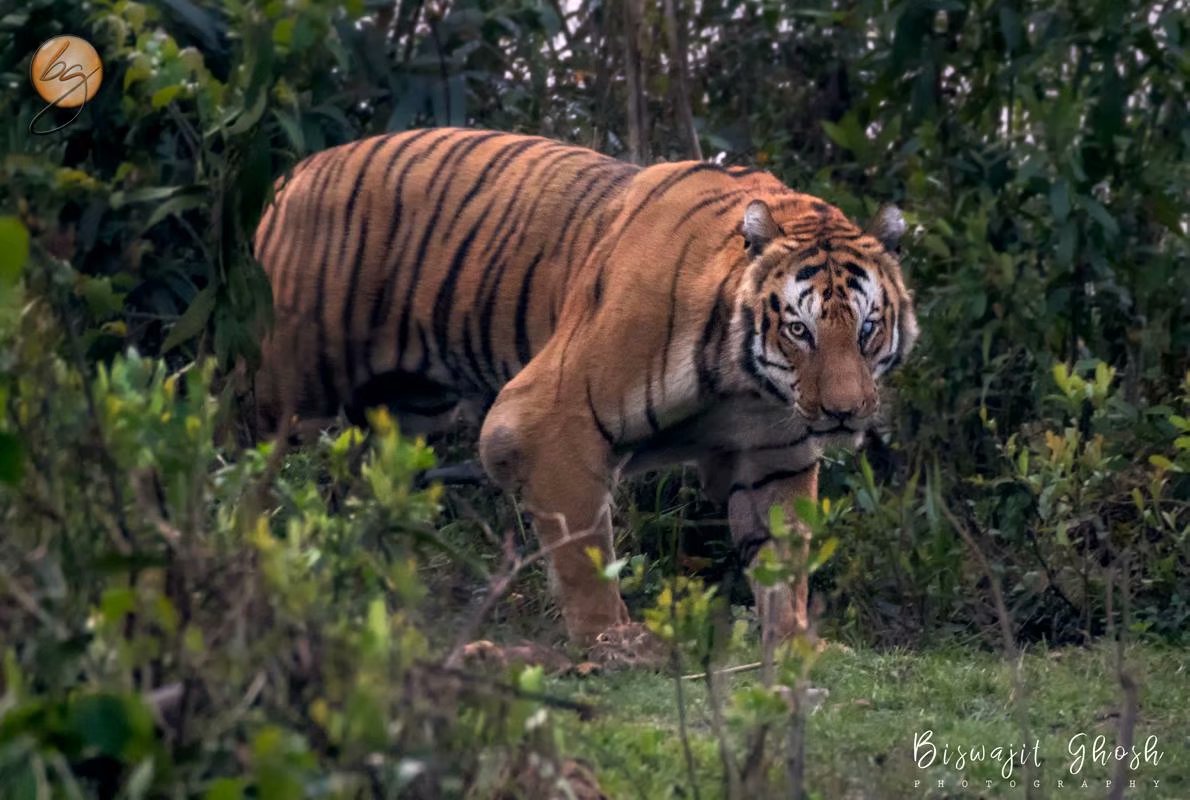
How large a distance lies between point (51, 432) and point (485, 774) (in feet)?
2.39

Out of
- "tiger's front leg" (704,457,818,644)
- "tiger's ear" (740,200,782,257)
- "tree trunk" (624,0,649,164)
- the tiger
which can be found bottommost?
"tiger's front leg" (704,457,818,644)

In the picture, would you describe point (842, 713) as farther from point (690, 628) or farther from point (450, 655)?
point (450, 655)

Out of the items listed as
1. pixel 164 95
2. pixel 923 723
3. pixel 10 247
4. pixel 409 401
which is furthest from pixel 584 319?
pixel 10 247

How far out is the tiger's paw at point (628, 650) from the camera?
4.64 meters

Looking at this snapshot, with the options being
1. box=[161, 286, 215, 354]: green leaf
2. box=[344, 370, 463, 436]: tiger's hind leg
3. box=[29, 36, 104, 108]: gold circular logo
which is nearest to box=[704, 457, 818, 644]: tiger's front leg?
box=[344, 370, 463, 436]: tiger's hind leg

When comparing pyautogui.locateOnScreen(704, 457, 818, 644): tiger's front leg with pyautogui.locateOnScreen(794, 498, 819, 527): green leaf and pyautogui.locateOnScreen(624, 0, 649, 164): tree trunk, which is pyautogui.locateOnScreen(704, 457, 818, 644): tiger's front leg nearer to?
pyautogui.locateOnScreen(624, 0, 649, 164): tree trunk

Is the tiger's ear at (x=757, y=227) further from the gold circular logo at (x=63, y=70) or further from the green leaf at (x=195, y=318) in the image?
the gold circular logo at (x=63, y=70)

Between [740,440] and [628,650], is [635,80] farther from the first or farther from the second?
[628,650]

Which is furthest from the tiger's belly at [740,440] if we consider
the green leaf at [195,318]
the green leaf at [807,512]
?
the green leaf at [807,512]

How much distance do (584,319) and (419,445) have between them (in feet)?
7.56

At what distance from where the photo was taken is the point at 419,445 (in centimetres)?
283

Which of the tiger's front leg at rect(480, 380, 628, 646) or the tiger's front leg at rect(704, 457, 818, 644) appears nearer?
the tiger's front leg at rect(480, 380, 628, 646)

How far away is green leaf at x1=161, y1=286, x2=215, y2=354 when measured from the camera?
395cm

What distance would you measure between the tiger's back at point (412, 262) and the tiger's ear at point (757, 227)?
2.24ft
